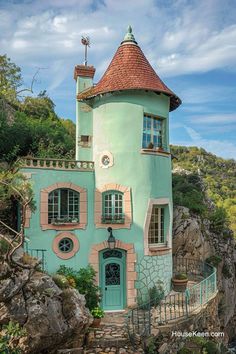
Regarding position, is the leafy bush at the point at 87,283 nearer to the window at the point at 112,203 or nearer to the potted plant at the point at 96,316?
the potted plant at the point at 96,316

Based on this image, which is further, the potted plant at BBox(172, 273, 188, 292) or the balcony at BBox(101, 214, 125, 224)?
the potted plant at BBox(172, 273, 188, 292)

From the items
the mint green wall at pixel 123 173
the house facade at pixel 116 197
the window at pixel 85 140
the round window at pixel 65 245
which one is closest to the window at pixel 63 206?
the house facade at pixel 116 197


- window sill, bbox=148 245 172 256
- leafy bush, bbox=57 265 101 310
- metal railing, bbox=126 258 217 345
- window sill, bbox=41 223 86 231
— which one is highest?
window sill, bbox=41 223 86 231

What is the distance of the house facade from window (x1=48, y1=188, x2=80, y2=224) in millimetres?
43

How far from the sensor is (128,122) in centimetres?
1482

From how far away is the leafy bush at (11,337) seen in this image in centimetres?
812

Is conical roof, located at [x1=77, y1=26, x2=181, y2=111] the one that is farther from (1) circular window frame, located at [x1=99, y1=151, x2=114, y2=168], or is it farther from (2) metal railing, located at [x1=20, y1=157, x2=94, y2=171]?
(2) metal railing, located at [x1=20, y1=157, x2=94, y2=171]

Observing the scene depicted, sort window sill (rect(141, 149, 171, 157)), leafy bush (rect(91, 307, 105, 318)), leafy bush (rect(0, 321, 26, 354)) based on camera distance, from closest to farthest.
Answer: leafy bush (rect(0, 321, 26, 354)), leafy bush (rect(91, 307, 105, 318)), window sill (rect(141, 149, 171, 157))

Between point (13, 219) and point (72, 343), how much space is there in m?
6.64

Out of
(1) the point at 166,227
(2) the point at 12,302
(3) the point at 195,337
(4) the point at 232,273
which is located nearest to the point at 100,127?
(1) the point at 166,227

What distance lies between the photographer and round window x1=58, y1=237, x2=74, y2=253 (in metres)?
14.1

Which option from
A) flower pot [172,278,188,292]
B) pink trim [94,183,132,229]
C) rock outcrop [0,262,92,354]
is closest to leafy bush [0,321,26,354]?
rock outcrop [0,262,92,354]

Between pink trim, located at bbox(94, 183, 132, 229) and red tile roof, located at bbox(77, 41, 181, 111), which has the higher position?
red tile roof, located at bbox(77, 41, 181, 111)

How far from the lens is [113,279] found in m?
14.4
